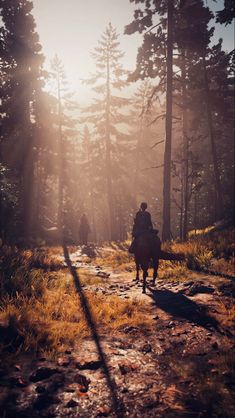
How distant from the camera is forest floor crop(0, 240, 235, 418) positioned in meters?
4.07

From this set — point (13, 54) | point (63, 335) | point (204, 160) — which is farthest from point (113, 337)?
point (204, 160)

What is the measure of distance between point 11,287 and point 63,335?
355cm

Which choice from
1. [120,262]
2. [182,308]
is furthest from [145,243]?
[120,262]

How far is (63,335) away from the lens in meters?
6.12

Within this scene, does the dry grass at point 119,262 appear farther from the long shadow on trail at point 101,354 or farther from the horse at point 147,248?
the long shadow on trail at point 101,354

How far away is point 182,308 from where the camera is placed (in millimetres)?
8336

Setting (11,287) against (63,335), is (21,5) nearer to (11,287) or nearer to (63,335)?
(11,287)

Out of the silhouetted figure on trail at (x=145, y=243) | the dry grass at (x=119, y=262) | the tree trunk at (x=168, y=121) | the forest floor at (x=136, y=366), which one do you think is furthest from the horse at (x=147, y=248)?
the tree trunk at (x=168, y=121)

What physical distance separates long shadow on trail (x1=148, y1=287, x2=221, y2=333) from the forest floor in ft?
0.07

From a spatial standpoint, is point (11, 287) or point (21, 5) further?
point (21, 5)

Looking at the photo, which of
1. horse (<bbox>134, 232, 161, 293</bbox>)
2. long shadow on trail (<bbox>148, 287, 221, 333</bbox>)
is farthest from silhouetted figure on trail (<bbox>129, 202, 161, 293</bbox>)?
long shadow on trail (<bbox>148, 287, 221, 333</bbox>)

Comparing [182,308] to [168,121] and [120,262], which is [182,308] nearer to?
[120,262]

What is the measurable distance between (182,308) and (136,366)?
3363 millimetres

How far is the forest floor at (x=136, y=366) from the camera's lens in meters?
4.07
